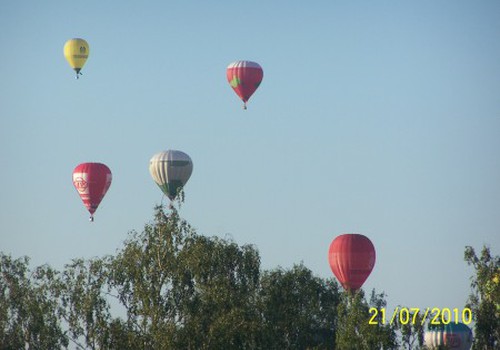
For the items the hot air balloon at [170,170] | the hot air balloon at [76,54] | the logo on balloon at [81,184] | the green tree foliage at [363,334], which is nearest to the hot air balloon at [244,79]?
the hot air balloon at [170,170]

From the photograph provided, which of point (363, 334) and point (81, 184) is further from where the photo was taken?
point (81, 184)

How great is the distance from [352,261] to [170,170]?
59.0 ft

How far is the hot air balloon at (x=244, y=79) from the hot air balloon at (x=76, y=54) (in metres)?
13.5

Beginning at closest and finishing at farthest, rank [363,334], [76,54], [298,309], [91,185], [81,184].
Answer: [363,334] → [298,309] → [91,185] → [81,184] → [76,54]

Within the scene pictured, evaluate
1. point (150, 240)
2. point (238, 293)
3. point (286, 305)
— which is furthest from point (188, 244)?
point (286, 305)

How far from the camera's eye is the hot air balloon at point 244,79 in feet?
424

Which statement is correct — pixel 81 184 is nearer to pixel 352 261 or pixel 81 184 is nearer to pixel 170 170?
pixel 170 170

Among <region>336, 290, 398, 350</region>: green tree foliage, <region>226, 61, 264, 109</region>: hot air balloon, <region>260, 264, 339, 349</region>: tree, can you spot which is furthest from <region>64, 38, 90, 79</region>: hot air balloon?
<region>336, 290, 398, 350</region>: green tree foliage

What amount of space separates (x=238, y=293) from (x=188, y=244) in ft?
31.8

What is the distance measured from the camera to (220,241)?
113 m

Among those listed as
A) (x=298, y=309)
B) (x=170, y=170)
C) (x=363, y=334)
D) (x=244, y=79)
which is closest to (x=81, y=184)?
(x=170, y=170)

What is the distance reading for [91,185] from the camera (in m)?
127

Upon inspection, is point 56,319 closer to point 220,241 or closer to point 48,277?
point 48,277

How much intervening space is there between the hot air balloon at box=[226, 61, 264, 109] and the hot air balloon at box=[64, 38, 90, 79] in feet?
44.3
